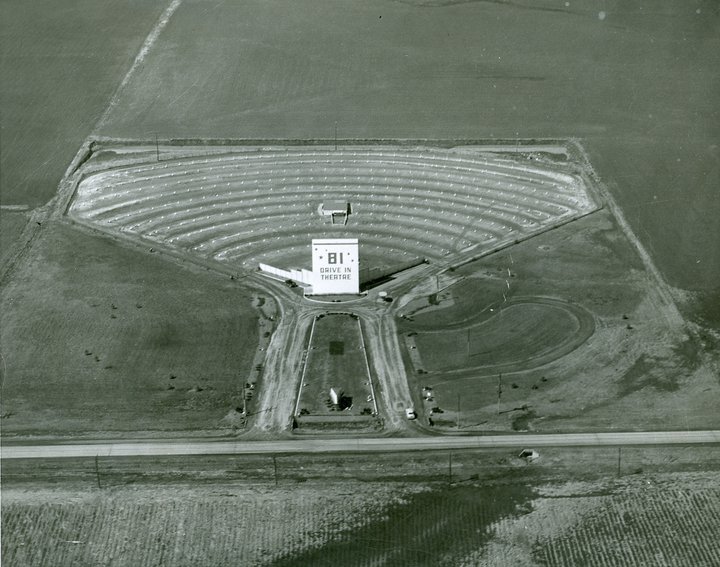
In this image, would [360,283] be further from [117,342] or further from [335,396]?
[117,342]

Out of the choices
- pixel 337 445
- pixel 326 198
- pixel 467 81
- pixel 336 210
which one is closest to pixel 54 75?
pixel 326 198

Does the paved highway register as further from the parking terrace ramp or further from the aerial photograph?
the parking terrace ramp

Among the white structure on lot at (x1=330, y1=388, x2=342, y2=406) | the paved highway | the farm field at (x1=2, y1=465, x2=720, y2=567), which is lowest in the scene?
the farm field at (x1=2, y1=465, x2=720, y2=567)

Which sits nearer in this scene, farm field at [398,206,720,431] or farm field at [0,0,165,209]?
farm field at [398,206,720,431]

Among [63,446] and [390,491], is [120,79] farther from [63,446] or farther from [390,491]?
[390,491]

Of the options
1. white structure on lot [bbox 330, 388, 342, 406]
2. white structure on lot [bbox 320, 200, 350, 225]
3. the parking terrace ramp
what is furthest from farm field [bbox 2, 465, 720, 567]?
white structure on lot [bbox 320, 200, 350, 225]

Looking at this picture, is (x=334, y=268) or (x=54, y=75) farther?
(x=54, y=75)

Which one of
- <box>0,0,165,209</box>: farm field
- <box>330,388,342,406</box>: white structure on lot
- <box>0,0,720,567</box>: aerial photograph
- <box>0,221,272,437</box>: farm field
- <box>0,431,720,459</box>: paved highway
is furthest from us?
<box>0,0,165,209</box>: farm field
